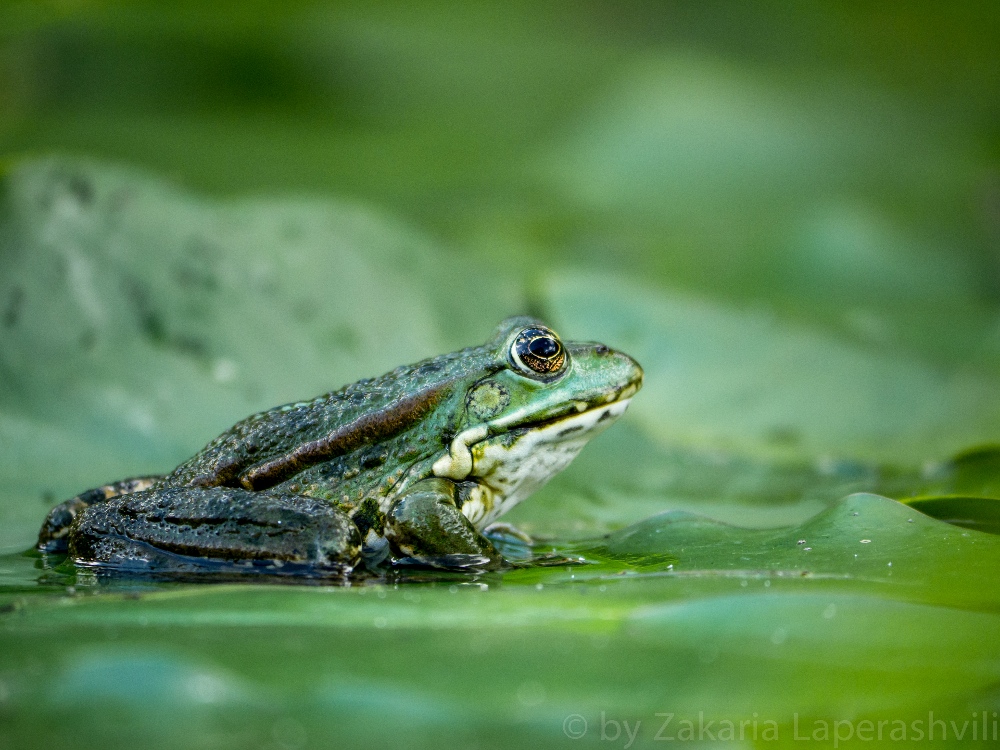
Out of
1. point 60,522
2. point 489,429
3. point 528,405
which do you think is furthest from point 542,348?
point 60,522

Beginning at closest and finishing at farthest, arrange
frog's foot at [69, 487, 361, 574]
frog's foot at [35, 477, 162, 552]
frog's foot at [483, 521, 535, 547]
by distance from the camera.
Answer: frog's foot at [69, 487, 361, 574]
frog's foot at [35, 477, 162, 552]
frog's foot at [483, 521, 535, 547]

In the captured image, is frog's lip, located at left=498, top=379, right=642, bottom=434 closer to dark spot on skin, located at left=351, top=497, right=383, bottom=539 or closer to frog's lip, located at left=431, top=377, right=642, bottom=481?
frog's lip, located at left=431, top=377, right=642, bottom=481

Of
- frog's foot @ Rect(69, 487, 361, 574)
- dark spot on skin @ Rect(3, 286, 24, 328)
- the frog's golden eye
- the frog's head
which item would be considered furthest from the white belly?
dark spot on skin @ Rect(3, 286, 24, 328)

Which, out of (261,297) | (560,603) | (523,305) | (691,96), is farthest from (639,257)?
(560,603)

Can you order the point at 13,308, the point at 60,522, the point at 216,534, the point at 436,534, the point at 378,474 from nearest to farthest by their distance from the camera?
1. the point at 216,534
2. the point at 436,534
3. the point at 60,522
4. the point at 378,474
5. the point at 13,308

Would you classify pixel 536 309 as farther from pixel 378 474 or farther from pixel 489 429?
pixel 378 474

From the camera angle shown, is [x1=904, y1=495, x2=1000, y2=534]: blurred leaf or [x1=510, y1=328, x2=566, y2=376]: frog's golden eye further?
[x1=510, y1=328, x2=566, y2=376]: frog's golden eye

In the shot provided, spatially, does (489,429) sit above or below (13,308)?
below
